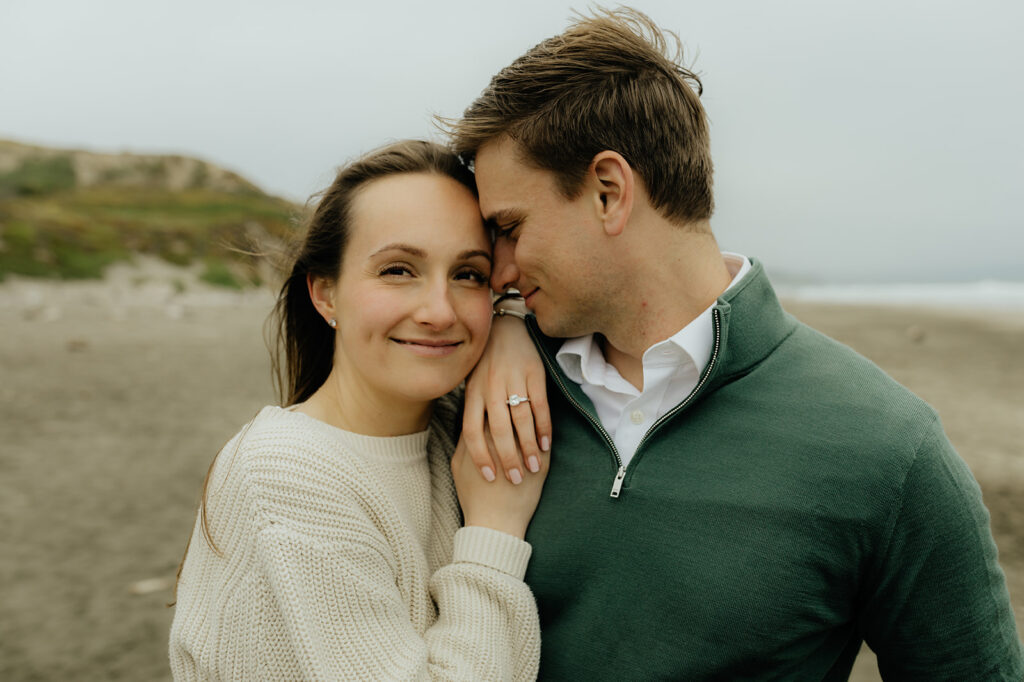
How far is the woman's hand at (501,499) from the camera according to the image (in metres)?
2.13

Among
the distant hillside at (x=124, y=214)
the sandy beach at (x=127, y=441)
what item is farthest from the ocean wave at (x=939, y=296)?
the distant hillside at (x=124, y=214)

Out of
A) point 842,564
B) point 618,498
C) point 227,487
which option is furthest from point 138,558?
point 842,564

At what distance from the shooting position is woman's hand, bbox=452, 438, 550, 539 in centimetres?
213

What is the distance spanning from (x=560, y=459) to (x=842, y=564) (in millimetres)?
789

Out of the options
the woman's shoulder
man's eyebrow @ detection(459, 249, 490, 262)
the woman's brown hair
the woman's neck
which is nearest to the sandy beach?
the woman's brown hair

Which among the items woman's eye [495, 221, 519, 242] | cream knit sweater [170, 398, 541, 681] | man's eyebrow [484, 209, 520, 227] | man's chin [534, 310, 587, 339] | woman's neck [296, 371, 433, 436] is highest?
man's eyebrow [484, 209, 520, 227]

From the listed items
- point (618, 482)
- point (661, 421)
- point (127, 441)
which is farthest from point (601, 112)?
point (127, 441)

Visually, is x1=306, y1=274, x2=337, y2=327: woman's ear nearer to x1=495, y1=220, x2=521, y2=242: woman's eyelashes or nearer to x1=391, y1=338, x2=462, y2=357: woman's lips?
x1=391, y1=338, x2=462, y2=357: woman's lips

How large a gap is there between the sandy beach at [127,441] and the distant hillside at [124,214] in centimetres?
199

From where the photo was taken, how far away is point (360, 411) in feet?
7.50

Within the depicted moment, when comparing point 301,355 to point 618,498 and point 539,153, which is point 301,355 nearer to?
point 539,153

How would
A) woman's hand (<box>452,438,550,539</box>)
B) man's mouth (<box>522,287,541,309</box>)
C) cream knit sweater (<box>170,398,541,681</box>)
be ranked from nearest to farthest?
cream knit sweater (<box>170,398,541,681</box>) → woman's hand (<box>452,438,550,539</box>) → man's mouth (<box>522,287,541,309</box>)

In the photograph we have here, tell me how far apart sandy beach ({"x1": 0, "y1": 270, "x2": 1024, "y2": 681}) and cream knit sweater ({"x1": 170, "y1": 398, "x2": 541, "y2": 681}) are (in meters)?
2.73

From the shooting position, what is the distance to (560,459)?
2234 millimetres
